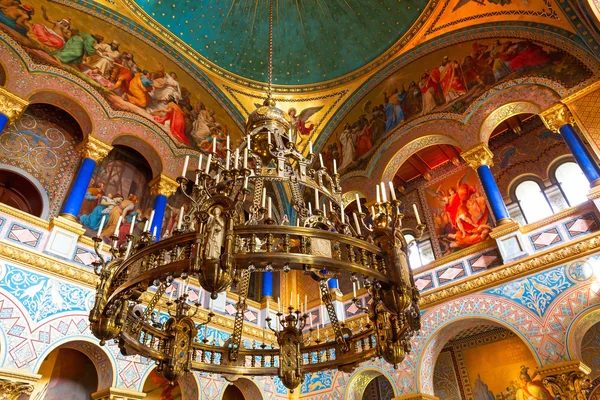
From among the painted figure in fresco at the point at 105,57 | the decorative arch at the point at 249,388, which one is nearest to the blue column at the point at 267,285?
the decorative arch at the point at 249,388

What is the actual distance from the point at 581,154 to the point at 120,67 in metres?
10.6

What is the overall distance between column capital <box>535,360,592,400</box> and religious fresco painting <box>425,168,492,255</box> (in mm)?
4167

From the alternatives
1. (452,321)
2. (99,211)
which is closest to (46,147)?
(99,211)

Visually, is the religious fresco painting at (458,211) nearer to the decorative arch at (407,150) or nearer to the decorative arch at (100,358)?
the decorative arch at (407,150)

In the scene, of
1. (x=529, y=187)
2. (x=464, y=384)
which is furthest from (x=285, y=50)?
(x=464, y=384)

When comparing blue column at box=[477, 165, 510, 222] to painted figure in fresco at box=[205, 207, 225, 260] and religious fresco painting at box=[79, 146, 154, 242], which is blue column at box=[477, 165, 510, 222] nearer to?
painted figure in fresco at box=[205, 207, 225, 260]

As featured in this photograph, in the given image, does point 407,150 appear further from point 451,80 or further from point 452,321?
point 452,321

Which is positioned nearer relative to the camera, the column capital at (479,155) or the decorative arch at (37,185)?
the decorative arch at (37,185)

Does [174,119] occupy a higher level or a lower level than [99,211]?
higher

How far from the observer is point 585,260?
720cm

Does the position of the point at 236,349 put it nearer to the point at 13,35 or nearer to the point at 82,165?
the point at 82,165

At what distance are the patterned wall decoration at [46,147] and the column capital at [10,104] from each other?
1.97 feet

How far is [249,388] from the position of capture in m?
9.52

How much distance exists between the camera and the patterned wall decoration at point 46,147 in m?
9.11
